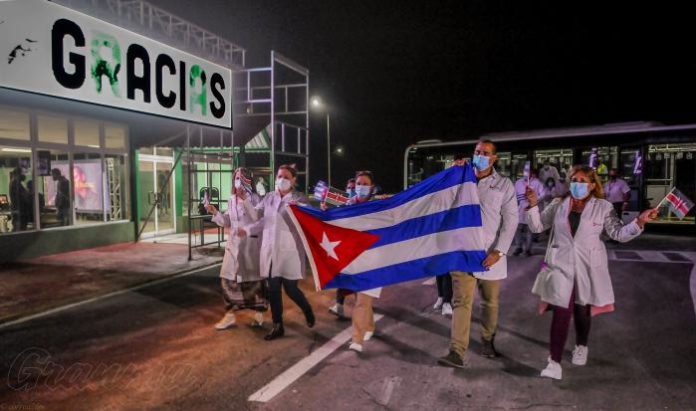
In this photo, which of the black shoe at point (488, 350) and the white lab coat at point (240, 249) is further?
the white lab coat at point (240, 249)

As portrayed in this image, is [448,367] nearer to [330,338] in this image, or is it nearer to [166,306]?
[330,338]

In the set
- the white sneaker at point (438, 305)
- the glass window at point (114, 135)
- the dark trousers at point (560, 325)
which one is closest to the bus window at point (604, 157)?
the white sneaker at point (438, 305)

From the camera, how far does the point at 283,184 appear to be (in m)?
5.65

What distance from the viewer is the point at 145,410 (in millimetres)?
3816

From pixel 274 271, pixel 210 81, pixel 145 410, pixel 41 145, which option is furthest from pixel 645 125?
pixel 41 145

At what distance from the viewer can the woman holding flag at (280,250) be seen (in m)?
5.51

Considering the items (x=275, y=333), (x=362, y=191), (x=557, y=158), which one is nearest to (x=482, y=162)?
(x=362, y=191)

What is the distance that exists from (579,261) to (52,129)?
1231cm

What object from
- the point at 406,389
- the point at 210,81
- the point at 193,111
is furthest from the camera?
the point at 210,81

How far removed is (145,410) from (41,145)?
10.1 meters

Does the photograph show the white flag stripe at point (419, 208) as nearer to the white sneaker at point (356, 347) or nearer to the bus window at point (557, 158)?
the white sneaker at point (356, 347)

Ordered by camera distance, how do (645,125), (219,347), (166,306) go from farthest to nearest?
(645,125)
(166,306)
(219,347)

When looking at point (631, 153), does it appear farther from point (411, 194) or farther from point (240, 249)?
point (240, 249)

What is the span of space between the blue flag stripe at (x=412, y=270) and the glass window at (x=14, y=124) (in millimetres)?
9640
